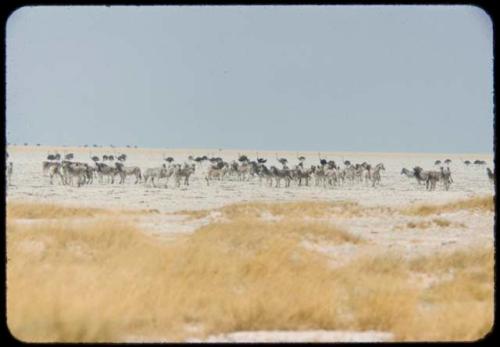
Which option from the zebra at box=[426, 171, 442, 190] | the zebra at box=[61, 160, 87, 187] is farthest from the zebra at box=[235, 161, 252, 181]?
the zebra at box=[426, 171, 442, 190]

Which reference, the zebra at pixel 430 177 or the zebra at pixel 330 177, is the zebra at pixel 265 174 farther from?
the zebra at pixel 430 177

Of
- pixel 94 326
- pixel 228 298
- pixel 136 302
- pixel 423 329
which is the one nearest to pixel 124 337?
pixel 94 326

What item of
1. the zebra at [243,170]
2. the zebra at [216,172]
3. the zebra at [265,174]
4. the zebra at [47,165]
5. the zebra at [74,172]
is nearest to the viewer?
the zebra at [74,172]

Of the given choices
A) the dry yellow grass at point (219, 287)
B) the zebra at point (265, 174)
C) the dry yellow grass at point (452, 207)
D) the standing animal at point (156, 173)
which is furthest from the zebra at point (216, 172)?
the dry yellow grass at point (219, 287)

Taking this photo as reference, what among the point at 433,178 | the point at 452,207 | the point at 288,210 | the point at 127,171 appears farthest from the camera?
the point at 433,178

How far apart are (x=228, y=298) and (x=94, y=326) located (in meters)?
2.01

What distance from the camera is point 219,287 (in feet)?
22.4

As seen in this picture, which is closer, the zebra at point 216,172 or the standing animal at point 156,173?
the standing animal at point 156,173

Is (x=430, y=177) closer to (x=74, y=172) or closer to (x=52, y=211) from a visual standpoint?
(x=74, y=172)

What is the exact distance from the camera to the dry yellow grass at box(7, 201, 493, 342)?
188 inches

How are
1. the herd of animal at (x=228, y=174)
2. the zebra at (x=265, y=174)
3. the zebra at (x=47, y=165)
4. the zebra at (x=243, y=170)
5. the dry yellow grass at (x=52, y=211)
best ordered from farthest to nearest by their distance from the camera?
1. the zebra at (x=243, y=170)
2. the zebra at (x=265, y=174)
3. the zebra at (x=47, y=165)
4. the herd of animal at (x=228, y=174)
5. the dry yellow grass at (x=52, y=211)

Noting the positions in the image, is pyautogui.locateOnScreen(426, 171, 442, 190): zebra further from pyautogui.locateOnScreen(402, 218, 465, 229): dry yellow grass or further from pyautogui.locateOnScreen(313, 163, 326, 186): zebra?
pyautogui.locateOnScreen(402, 218, 465, 229): dry yellow grass

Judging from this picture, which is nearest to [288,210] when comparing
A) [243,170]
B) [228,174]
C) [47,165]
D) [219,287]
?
[219,287]

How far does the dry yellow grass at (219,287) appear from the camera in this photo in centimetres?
A: 478
